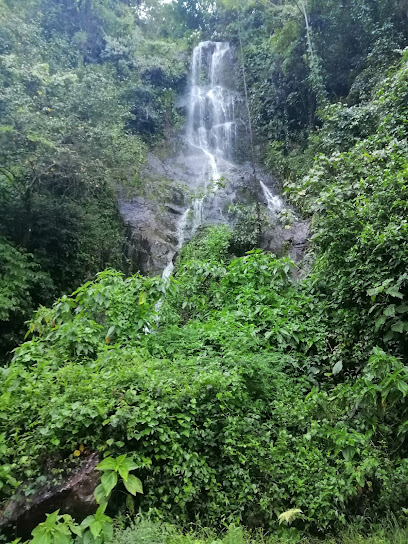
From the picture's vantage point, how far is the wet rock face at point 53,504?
9.13 ft

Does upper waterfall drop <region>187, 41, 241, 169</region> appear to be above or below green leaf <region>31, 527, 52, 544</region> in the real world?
above

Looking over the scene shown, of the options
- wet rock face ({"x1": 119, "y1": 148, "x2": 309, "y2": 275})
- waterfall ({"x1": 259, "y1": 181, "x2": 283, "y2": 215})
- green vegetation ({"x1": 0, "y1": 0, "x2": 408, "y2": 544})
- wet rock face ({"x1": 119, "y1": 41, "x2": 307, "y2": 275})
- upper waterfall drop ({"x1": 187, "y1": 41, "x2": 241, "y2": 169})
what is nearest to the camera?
green vegetation ({"x1": 0, "y1": 0, "x2": 408, "y2": 544})

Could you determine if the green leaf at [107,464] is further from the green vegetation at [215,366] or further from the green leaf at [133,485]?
the green leaf at [133,485]

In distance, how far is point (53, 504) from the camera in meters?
2.84

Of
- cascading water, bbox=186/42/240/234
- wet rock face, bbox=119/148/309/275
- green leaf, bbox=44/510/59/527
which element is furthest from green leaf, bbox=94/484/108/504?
cascading water, bbox=186/42/240/234

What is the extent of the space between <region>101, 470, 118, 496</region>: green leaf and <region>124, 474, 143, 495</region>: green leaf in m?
0.09

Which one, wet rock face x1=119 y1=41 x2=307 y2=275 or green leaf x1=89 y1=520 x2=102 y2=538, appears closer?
green leaf x1=89 y1=520 x2=102 y2=538

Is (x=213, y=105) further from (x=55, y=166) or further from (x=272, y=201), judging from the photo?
(x=55, y=166)

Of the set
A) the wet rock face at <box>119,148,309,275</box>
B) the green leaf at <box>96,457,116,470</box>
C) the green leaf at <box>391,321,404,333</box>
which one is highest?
the wet rock face at <box>119,148,309,275</box>

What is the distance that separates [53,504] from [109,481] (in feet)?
1.64

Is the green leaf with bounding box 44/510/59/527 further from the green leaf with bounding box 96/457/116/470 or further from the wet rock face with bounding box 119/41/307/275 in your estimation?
the wet rock face with bounding box 119/41/307/275

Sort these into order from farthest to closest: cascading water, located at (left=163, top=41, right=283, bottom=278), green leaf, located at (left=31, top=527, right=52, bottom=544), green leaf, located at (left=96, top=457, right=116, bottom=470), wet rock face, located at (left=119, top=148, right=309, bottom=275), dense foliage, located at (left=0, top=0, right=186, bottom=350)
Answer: cascading water, located at (left=163, top=41, right=283, bottom=278) < wet rock face, located at (left=119, top=148, right=309, bottom=275) < dense foliage, located at (left=0, top=0, right=186, bottom=350) < green leaf, located at (left=96, top=457, right=116, bottom=470) < green leaf, located at (left=31, top=527, right=52, bottom=544)

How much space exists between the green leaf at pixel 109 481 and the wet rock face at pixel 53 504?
0.20 m

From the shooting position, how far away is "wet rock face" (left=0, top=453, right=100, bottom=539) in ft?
9.13
